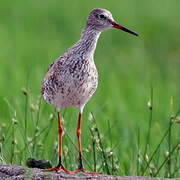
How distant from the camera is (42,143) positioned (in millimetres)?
8250

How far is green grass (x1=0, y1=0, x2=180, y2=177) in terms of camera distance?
8.97 m

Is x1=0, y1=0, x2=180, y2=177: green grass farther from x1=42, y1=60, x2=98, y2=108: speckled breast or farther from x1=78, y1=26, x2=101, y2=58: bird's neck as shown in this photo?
x1=78, y1=26, x2=101, y2=58: bird's neck

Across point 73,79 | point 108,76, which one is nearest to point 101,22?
point 73,79

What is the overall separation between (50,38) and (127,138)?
192 inches

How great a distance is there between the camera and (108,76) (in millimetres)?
13031

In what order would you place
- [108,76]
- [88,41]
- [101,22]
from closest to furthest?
[88,41], [101,22], [108,76]

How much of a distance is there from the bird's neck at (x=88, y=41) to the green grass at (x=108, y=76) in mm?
757

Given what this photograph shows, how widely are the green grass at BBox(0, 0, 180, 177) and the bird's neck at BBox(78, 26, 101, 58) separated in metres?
0.76

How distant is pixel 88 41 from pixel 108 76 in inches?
212

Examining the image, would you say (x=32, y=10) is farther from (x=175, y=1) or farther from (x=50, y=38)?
(x=175, y=1)

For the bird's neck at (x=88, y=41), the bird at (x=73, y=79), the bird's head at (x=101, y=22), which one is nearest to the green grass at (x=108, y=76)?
the bird at (x=73, y=79)

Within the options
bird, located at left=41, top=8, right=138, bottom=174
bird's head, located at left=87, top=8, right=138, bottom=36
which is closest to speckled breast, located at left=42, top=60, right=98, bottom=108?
bird, located at left=41, top=8, right=138, bottom=174

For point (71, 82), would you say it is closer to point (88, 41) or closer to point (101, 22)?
point (88, 41)

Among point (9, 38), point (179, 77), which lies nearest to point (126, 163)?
point (179, 77)
